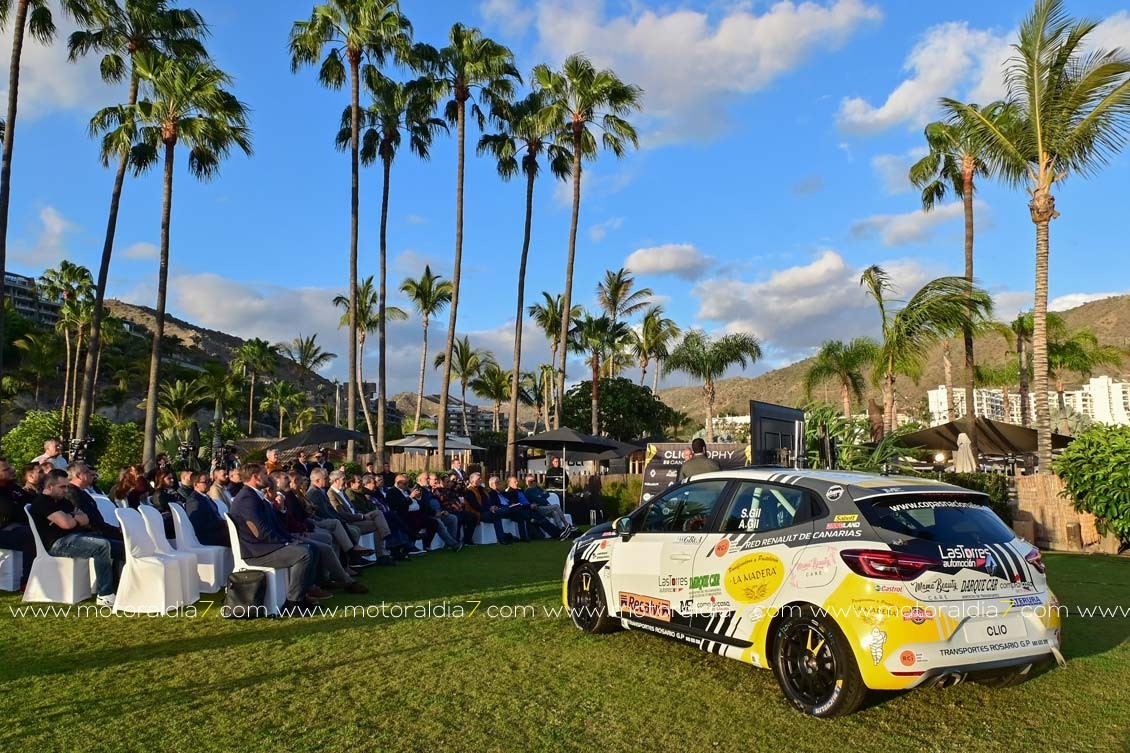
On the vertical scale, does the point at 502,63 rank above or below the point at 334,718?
above

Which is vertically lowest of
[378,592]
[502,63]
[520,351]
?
[378,592]

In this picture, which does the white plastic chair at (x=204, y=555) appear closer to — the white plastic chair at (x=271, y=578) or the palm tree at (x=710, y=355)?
the white plastic chair at (x=271, y=578)

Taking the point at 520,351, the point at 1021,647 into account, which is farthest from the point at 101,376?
the point at 1021,647

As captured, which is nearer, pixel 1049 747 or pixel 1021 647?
pixel 1049 747

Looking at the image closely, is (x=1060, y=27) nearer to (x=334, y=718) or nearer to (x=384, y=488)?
(x=384, y=488)

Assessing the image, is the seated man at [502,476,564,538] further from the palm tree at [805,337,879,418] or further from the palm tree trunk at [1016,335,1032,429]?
the palm tree trunk at [1016,335,1032,429]

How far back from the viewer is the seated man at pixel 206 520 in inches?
343

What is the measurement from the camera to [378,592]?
892cm

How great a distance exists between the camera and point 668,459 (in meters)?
18.8

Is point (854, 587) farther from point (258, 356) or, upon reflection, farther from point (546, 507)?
point (258, 356)

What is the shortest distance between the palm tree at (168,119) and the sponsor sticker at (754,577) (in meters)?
20.6

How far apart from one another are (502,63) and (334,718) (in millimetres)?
28274

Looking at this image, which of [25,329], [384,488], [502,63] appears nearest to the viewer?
[384,488]

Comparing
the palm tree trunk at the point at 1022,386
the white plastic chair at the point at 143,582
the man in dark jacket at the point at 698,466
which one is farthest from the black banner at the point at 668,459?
the palm tree trunk at the point at 1022,386
